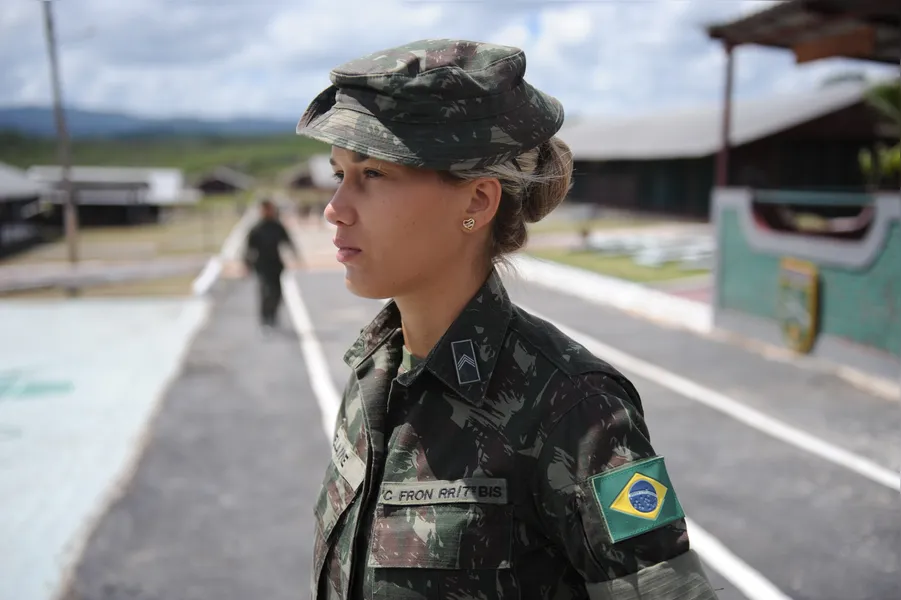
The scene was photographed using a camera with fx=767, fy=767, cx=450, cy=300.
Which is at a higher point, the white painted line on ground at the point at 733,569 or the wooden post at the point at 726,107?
the wooden post at the point at 726,107

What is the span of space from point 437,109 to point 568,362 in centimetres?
55

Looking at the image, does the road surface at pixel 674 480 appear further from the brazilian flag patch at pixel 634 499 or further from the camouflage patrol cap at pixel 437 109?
the brazilian flag patch at pixel 634 499

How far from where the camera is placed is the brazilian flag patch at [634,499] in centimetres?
132

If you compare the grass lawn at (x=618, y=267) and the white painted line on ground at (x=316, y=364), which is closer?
the white painted line on ground at (x=316, y=364)

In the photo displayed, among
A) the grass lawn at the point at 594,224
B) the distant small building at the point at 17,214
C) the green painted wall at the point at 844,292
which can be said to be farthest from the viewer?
the distant small building at the point at 17,214

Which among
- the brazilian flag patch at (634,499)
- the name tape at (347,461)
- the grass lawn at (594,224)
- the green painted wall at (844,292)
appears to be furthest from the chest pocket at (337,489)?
the grass lawn at (594,224)

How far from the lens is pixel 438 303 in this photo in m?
1.69

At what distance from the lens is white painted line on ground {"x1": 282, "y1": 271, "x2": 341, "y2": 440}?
7.40m

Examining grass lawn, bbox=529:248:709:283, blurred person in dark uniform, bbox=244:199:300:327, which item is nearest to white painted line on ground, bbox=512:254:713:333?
grass lawn, bbox=529:248:709:283

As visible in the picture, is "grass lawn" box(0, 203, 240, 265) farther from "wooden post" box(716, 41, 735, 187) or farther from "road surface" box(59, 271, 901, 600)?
"road surface" box(59, 271, 901, 600)

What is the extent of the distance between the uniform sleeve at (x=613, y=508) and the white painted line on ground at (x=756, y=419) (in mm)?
2941

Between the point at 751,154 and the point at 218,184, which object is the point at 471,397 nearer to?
the point at 751,154

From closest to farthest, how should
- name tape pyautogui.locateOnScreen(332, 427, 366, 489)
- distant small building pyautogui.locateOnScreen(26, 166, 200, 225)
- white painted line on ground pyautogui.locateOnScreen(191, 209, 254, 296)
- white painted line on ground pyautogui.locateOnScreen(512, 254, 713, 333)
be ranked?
name tape pyautogui.locateOnScreen(332, 427, 366, 489), white painted line on ground pyautogui.locateOnScreen(512, 254, 713, 333), white painted line on ground pyautogui.locateOnScreen(191, 209, 254, 296), distant small building pyautogui.locateOnScreen(26, 166, 200, 225)

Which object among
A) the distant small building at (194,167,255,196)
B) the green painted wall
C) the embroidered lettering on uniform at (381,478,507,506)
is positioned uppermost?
the embroidered lettering on uniform at (381,478,507,506)
